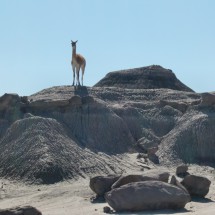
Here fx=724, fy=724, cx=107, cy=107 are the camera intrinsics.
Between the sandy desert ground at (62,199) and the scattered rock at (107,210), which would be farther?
the sandy desert ground at (62,199)

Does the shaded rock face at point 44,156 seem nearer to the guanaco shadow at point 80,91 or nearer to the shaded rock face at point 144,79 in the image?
the guanaco shadow at point 80,91

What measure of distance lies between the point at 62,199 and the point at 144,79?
22744 mm

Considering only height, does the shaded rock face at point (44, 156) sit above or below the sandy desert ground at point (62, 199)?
above

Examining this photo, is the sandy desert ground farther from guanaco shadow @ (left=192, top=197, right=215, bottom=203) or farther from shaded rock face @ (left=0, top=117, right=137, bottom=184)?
shaded rock face @ (left=0, top=117, right=137, bottom=184)

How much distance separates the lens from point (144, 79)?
157 feet

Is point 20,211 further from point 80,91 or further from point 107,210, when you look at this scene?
point 80,91

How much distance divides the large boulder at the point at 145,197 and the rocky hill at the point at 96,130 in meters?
7.94

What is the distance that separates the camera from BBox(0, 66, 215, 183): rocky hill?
3127cm

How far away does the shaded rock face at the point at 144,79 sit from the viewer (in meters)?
47.7

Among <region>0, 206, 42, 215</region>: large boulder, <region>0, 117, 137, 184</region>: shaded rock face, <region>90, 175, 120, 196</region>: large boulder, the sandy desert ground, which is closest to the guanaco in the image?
<region>0, 117, 137, 184</region>: shaded rock face

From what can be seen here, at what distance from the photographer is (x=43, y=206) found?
24.9 meters

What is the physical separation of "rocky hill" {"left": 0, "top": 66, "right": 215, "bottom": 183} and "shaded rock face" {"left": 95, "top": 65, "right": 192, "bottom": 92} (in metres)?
4.91

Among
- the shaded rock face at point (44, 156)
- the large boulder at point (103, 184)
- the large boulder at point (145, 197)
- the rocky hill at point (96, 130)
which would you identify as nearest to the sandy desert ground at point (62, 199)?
the large boulder at point (145, 197)

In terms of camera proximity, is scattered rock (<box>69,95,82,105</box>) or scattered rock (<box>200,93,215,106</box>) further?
scattered rock (<box>200,93,215,106</box>)
